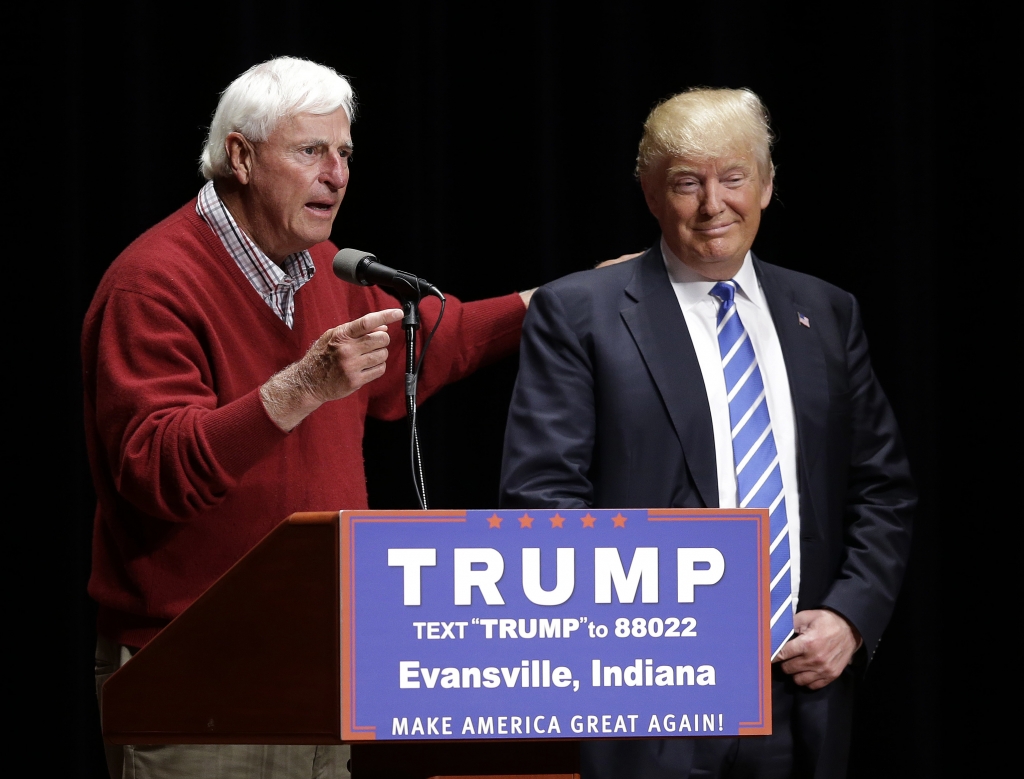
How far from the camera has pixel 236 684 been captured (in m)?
1.26

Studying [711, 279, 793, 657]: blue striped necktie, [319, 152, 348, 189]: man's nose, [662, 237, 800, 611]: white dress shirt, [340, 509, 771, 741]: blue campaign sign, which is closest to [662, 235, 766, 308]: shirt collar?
[662, 237, 800, 611]: white dress shirt

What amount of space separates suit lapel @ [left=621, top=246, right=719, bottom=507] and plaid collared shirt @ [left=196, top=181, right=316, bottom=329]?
60 cm

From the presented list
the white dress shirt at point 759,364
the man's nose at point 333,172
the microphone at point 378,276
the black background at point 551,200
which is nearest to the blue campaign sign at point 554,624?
the microphone at point 378,276

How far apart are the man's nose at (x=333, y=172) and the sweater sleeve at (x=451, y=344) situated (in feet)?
1.04

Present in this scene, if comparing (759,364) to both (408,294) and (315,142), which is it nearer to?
(408,294)

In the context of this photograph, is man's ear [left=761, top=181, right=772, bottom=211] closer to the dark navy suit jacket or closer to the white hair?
the dark navy suit jacket

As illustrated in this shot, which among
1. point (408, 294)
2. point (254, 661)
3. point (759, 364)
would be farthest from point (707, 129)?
point (254, 661)

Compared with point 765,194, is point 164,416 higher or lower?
lower

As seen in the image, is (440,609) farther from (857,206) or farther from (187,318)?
(857,206)

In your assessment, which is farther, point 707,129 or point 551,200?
point 551,200

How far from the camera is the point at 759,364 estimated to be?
1.97 meters

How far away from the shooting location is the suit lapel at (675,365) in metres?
1.88

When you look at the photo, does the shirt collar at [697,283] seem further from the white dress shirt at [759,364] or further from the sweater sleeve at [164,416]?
the sweater sleeve at [164,416]

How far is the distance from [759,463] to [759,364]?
17cm
